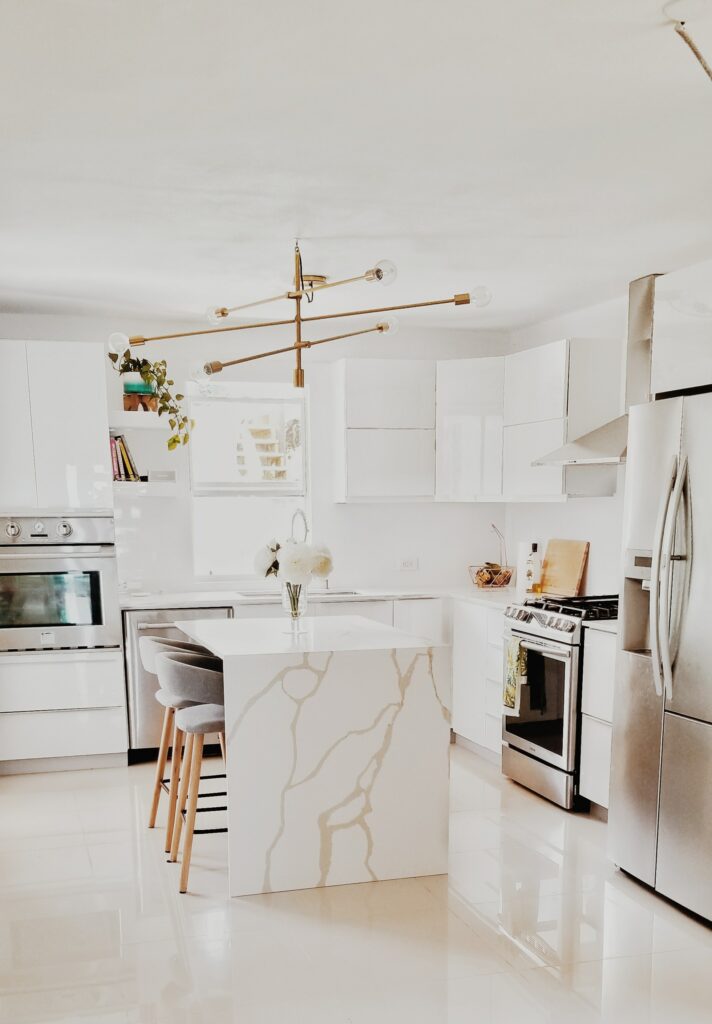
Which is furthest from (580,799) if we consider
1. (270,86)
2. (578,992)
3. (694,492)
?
(270,86)

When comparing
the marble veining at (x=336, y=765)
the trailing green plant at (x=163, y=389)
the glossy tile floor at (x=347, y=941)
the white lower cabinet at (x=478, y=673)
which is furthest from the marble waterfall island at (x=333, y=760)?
the trailing green plant at (x=163, y=389)

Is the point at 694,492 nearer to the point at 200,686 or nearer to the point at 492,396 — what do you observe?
the point at 200,686

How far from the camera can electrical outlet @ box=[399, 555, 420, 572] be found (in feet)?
18.8

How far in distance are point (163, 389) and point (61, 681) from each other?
1.88 metres

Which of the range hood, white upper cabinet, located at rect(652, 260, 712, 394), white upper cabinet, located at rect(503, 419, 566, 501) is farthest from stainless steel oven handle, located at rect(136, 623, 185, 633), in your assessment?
white upper cabinet, located at rect(652, 260, 712, 394)

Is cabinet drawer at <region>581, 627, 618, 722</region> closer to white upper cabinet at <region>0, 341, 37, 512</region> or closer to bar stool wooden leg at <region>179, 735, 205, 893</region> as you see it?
bar stool wooden leg at <region>179, 735, 205, 893</region>

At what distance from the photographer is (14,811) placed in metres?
4.05

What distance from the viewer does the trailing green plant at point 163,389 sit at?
4879 millimetres

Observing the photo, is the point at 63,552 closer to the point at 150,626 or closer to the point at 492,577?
the point at 150,626

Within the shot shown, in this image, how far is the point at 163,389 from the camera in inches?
204

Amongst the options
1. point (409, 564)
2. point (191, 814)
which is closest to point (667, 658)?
point (191, 814)

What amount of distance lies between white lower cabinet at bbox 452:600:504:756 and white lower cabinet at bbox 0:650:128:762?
2.04 meters

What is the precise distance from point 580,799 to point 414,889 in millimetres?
1220

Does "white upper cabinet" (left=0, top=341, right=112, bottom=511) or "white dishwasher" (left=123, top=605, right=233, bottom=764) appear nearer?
"white upper cabinet" (left=0, top=341, right=112, bottom=511)
